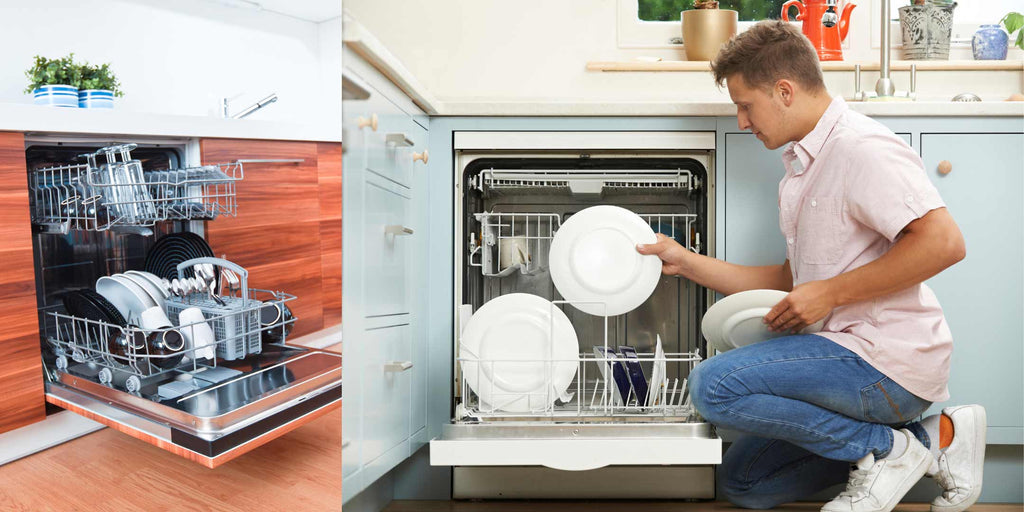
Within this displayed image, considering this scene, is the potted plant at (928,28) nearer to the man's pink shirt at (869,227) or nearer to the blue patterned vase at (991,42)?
the blue patterned vase at (991,42)

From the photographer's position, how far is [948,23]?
1867mm

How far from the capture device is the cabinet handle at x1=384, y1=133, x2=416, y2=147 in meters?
1.02

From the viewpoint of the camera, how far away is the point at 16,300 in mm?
1419

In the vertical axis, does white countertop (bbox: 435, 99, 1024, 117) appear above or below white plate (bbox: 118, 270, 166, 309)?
above

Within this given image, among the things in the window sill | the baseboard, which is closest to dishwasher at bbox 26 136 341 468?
the baseboard

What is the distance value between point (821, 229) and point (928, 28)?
116 centimetres

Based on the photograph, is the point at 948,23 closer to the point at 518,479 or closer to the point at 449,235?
the point at 449,235

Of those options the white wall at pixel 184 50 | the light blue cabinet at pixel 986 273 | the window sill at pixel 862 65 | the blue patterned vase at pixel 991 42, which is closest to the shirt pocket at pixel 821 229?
the light blue cabinet at pixel 986 273

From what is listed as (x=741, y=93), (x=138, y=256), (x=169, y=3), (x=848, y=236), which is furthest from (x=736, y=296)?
(x=169, y=3)

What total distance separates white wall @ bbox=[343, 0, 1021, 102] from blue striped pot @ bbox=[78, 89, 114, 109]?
740 millimetres

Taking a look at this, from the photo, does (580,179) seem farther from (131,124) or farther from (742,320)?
(131,124)

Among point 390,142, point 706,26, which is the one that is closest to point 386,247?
point 390,142

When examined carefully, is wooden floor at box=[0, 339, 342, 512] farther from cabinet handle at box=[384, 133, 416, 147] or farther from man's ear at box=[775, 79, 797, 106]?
man's ear at box=[775, 79, 797, 106]

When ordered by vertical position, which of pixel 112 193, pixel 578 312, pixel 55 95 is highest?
pixel 55 95
